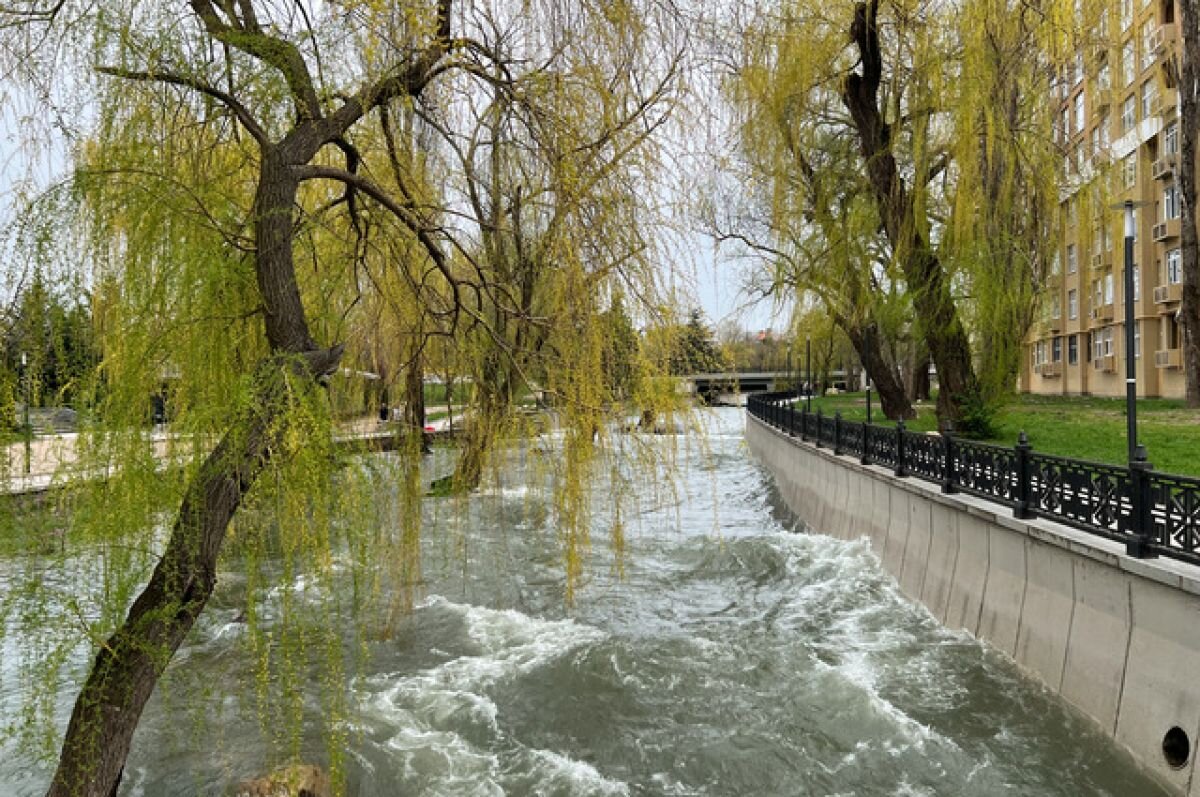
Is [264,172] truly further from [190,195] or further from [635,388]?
[635,388]

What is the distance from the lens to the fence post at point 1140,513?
558cm

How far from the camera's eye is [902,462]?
37.0ft

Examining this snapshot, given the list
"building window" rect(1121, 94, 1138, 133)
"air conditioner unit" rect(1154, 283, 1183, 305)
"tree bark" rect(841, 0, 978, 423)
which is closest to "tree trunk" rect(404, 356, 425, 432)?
"tree bark" rect(841, 0, 978, 423)

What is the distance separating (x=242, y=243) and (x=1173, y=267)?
102 ft

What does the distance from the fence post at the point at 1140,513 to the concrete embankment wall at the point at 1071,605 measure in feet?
0.35

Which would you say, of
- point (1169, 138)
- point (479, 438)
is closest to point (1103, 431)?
point (479, 438)

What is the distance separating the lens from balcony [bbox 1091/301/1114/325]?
107ft

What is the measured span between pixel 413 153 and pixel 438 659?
5.10m

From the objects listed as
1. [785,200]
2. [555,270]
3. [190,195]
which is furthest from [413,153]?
[785,200]

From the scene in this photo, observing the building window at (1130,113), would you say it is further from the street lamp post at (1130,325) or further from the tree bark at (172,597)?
the tree bark at (172,597)

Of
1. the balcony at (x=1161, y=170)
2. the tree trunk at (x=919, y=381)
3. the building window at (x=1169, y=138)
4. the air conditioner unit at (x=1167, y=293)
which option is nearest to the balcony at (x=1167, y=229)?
the balcony at (x=1161, y=170)

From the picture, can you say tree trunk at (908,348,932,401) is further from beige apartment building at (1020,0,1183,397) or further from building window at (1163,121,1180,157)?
building window at (1163,121,1180,157)

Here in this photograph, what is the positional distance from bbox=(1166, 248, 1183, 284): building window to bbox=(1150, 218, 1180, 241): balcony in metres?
0.55

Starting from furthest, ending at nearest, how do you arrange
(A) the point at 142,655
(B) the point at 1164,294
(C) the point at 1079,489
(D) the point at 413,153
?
(B) the point at 1164,294, (C) the point at 1079,489, (D) the point at 413,153, (A) the point at 142,655
